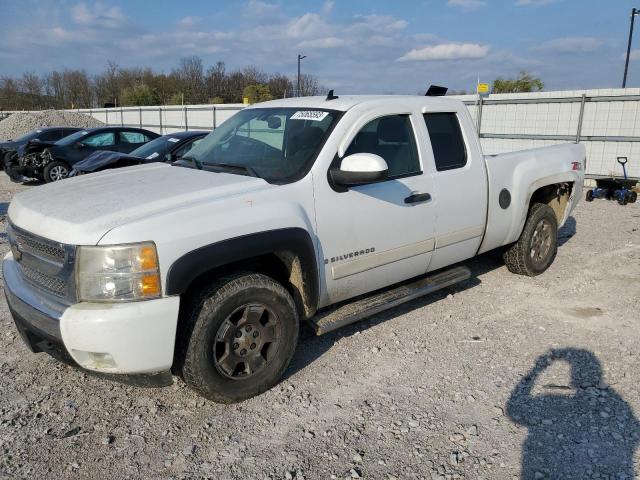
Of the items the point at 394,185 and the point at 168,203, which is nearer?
the point at 168,203

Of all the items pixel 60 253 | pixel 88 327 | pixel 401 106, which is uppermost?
pixel 401 106

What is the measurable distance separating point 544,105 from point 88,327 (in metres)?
14.6

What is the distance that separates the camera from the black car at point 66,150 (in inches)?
510

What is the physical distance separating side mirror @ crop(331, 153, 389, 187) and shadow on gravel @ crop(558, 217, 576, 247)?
16.4 ft

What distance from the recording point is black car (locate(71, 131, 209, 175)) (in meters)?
8.77

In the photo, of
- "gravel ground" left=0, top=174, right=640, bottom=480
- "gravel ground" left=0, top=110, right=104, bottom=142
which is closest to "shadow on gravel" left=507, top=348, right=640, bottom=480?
"gravel ground" left=0, top=174, right=640, bottom=480

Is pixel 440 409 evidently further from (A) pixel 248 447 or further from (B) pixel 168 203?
(B) pixel 168 203

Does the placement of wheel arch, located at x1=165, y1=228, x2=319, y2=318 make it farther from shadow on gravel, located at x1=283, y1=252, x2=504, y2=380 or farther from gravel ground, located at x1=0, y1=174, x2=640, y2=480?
gravel ground, located at x1=0, y1=174, x2=640, y2=480

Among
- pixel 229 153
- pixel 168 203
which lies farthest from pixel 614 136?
pixel 168 203

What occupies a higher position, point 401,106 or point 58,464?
point 401,106

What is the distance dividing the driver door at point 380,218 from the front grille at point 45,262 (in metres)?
1.57

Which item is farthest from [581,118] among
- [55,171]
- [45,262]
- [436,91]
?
[45,262]

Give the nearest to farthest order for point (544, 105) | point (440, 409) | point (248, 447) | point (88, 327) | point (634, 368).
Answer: point (88, 327), point (248, 447), point (440, 409), point (634, 368), point (544, 105)

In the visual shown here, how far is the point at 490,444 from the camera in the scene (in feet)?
9.73
